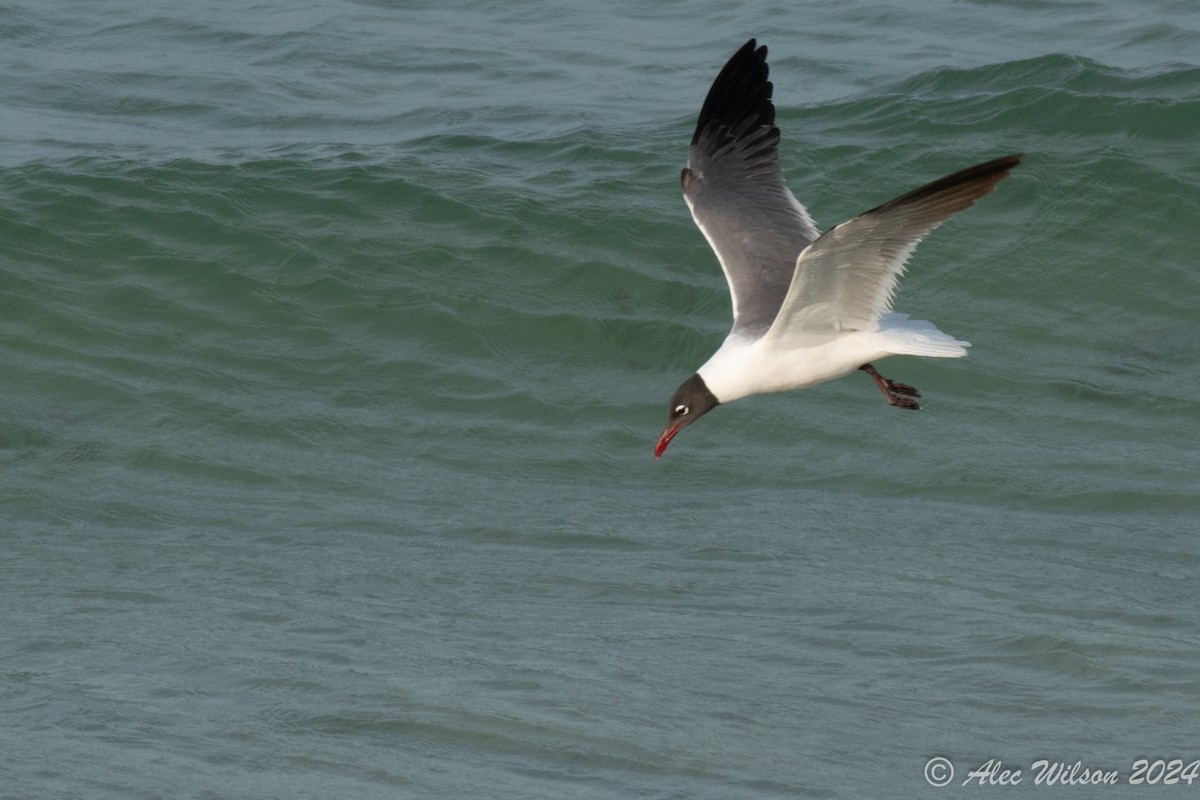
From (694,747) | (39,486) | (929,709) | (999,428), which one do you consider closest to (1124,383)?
(999,428)

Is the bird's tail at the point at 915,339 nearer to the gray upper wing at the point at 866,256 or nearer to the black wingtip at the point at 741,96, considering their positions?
the gray upper wing at the point at 866,256

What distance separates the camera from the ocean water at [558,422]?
5289 millimetres

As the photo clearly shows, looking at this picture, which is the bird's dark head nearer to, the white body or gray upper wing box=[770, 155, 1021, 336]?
the white body

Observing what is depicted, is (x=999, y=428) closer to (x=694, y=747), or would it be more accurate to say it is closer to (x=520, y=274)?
(x=520, y=274)

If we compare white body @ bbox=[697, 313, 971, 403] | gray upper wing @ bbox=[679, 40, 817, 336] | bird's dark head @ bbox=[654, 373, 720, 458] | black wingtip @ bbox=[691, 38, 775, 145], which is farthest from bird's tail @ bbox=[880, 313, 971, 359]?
black wingtip @ bbox=[691, 38, 775, 145]

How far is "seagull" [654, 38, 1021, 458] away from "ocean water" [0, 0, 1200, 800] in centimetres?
94

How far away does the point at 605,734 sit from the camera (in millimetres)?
5188

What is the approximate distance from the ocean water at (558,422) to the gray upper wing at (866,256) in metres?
1.17

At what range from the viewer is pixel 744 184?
272 inches

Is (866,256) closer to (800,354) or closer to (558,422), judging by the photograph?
(800,354)

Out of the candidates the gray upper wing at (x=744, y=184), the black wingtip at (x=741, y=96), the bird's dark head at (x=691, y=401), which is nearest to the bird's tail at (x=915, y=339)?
the gray upper wing at (x=744, y=184)

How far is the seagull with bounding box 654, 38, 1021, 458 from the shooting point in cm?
516

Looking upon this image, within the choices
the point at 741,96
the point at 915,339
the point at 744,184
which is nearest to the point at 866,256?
the point at 915,339

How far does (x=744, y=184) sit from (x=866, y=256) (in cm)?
154
